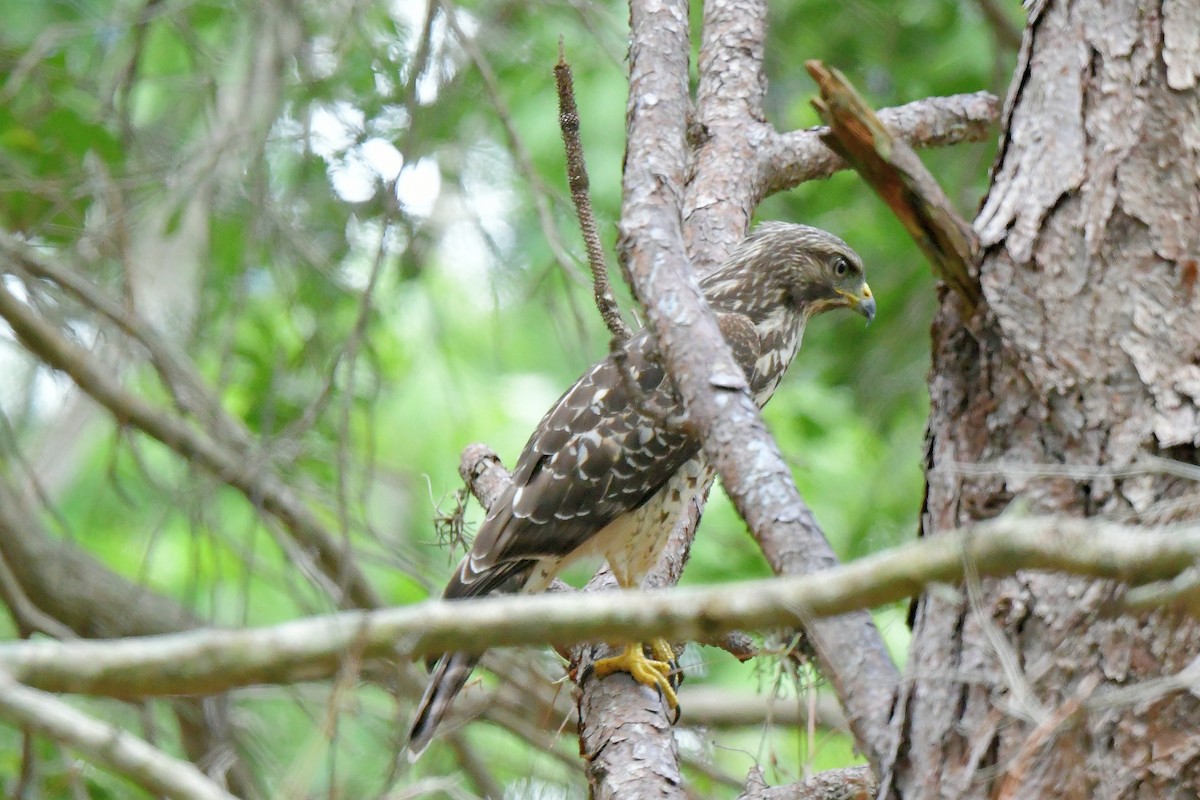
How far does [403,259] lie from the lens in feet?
15.1

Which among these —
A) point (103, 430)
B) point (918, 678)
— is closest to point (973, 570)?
point (918, 678)

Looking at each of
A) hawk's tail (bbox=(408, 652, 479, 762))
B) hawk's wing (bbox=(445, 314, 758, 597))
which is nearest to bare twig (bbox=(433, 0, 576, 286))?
hawk's wing (bbox=(445, 314, 758, 597))

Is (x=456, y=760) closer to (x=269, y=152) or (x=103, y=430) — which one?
(x=269, y=152)

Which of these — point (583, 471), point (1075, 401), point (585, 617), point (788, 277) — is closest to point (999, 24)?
point (788, 277)

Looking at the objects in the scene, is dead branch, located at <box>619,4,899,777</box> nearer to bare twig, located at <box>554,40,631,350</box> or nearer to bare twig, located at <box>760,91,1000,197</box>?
bare twig, located at <box>554,40,631,350</box>

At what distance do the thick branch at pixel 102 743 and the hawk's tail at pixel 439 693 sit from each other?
7.17ft

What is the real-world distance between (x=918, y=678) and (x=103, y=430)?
24.3 ft

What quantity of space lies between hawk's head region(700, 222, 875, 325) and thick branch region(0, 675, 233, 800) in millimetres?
3213

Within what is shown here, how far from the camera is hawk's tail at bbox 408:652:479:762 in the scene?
11.9ft

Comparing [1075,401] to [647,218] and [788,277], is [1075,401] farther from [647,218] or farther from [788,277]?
[788,277]

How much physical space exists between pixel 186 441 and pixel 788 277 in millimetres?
2196

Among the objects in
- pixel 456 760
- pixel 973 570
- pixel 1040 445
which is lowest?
pixel 973 570

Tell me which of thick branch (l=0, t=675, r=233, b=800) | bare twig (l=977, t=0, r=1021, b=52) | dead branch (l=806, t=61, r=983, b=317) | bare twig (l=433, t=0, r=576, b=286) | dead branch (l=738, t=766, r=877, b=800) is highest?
bare twig (l=977, t=0, r=1021, b=52)

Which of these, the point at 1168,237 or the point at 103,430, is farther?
the point at 103,430
